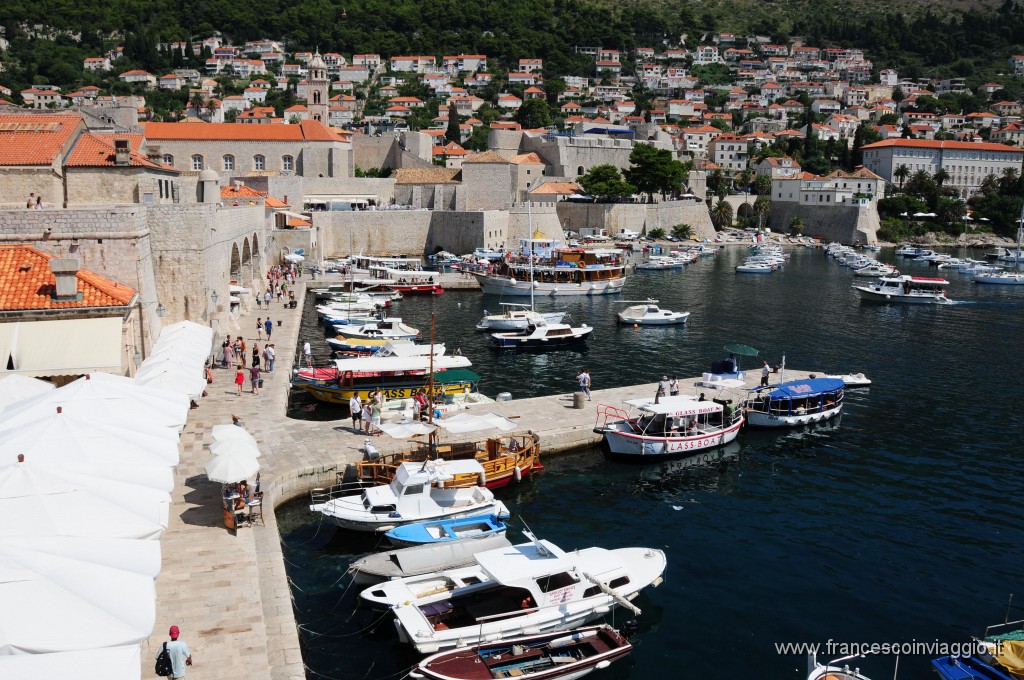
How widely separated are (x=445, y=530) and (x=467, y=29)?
151m

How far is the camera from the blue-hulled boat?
12.4 metres

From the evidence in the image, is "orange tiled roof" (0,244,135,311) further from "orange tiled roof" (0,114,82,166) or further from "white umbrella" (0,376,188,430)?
"orange tiled roof" (0,114,82,166)

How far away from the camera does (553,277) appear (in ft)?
140

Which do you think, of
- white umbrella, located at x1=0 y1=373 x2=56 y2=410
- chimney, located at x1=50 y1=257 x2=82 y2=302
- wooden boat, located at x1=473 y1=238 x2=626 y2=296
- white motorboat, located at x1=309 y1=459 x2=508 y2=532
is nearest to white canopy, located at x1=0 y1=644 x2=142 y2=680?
white motorboat, located at x1=309 y1=459 x2=508 y2=532

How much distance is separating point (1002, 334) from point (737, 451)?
21508mm

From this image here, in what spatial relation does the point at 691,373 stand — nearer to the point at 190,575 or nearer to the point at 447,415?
the point at 447,415

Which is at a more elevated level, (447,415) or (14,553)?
(14,553)

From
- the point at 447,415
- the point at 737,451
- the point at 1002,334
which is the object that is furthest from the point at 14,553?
the point at 1002,334

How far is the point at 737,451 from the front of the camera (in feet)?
59.8

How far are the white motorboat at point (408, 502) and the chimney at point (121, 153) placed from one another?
39.9 ft

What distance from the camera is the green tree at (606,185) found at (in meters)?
71.6

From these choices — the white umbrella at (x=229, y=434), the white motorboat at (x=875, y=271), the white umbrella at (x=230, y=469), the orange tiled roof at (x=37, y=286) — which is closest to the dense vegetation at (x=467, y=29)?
the white motorboat at (x=875, y=271)

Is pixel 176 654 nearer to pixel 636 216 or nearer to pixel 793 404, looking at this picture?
pixel 793 404

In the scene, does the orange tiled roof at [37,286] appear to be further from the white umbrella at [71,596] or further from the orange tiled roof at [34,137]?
the white umbrella at [71,596]
